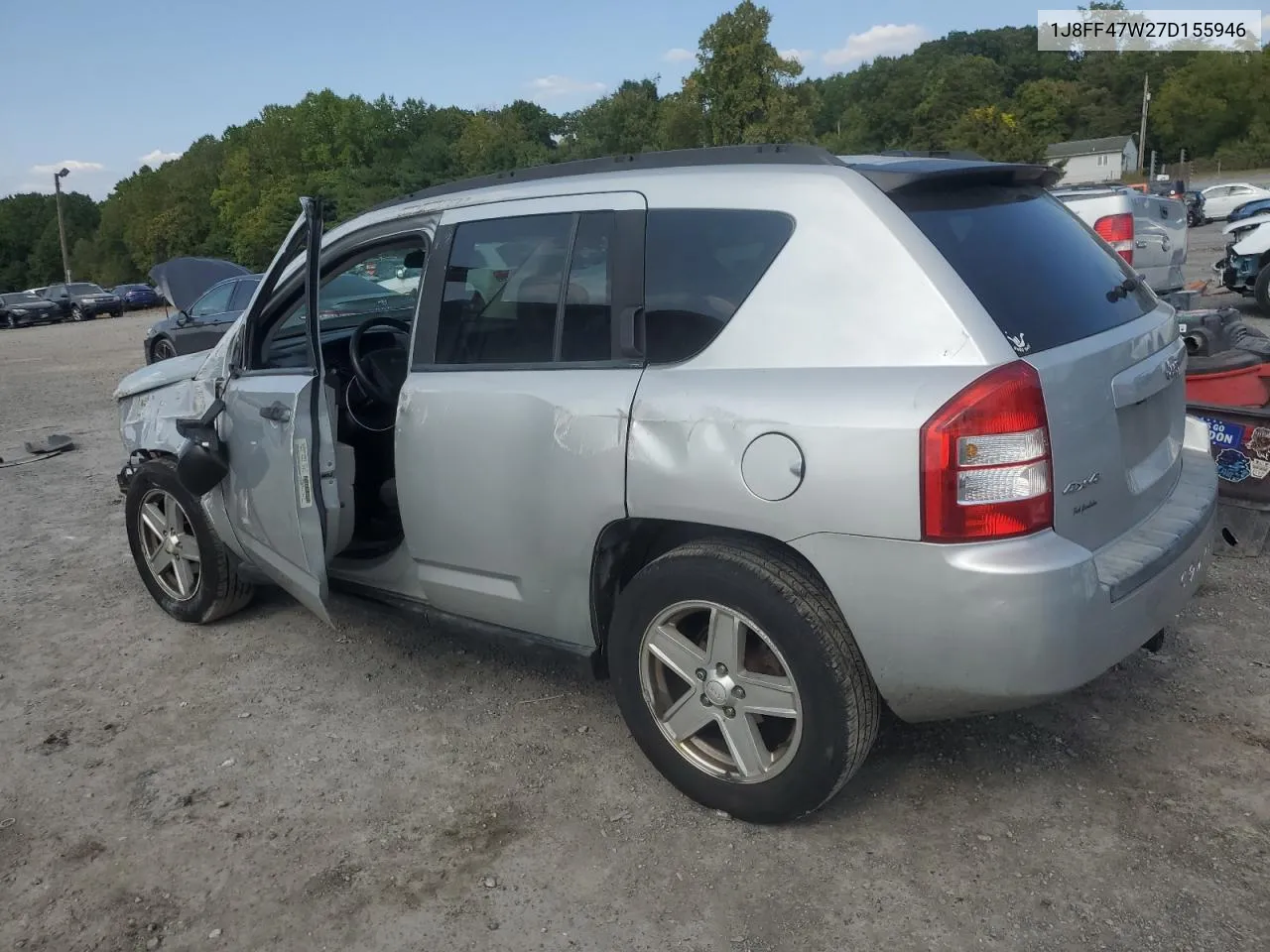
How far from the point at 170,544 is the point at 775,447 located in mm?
3287

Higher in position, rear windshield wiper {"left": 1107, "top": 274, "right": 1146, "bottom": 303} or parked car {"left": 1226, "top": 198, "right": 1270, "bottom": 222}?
parked car {"left": 1226, "top": 198, "right": 1270, "bottom": 222}

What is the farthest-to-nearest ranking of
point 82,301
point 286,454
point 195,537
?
point 82,301, point 195,537, point 286,454

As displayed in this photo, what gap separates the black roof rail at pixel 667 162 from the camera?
2955 millimetres

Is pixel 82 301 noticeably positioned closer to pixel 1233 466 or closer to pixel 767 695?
pixel 1233 466

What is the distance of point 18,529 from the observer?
6875mm

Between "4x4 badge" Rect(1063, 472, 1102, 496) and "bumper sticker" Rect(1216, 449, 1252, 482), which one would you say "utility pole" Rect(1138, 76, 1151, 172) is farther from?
"4x4 badge" Rect(1063, 472, 1102, 496)

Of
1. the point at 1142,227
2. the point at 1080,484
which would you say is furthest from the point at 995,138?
the point at 1080,484

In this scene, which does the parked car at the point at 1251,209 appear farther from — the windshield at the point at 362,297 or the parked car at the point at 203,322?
the windshield at the point at 362,297

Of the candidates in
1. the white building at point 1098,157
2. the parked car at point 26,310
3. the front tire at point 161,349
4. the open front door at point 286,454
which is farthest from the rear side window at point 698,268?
the white building at point 1098,157

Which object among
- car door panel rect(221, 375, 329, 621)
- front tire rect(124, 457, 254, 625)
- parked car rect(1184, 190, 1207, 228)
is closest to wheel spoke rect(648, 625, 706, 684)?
car door panel rect(221, 375, 329, 621)

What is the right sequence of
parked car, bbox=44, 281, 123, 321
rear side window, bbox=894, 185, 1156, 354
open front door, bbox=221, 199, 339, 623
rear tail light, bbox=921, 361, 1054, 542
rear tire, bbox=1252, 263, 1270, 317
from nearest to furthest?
1. rear tail light, bbox=921, 361, 1054, 542
2. rear side window, bbox=894, 185, 1156, 354
3. open front door, bbox=221, 199, 339, 623
4. rear tire, bbox=1252, 263, 1270, 317
5. parked car, bbox=44, 281, 123, 321

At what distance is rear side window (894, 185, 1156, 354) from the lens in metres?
2.66

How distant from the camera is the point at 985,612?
246 centimetres

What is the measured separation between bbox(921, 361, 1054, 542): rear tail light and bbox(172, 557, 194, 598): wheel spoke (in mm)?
3590
